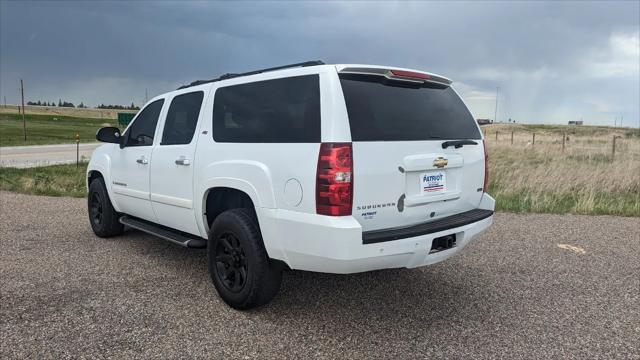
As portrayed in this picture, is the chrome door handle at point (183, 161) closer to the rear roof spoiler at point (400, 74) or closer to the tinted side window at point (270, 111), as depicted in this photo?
the tinted side window at point (270, 111)

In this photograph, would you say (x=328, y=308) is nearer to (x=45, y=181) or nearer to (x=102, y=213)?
(x=102, y=213)

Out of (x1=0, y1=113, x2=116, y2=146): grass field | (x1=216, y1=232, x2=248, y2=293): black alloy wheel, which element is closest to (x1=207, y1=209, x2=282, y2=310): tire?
(x1=216, y1=232, x2=248, y2=293): black alloy wheel

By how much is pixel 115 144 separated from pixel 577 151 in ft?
60.0

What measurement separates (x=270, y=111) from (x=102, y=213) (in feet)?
11.9

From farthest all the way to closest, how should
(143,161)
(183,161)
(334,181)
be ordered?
(143,161)
(183,161)
(334,181)

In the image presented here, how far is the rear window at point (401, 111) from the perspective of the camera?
331 cm

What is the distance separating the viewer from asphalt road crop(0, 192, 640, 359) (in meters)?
3.30

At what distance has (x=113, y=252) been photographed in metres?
5.59

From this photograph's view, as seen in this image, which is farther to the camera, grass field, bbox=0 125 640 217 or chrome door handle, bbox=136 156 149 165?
grass field, bbox=0 125 640 217

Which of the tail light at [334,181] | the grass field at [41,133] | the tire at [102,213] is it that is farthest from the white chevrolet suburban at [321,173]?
the grass field at [41,133]

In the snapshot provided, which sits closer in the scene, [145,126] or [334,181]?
[334,181]

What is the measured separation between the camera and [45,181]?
1185 cm

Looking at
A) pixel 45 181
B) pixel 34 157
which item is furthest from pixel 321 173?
pixel 34 157

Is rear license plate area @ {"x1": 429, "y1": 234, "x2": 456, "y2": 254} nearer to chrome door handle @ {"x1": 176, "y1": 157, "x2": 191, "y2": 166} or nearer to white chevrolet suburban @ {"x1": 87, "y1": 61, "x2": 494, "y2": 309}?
white chevrolet suburban @ {"x1": 87, "y1": 61, "x2": 494, "y2": 309}
